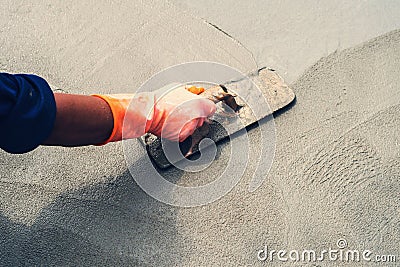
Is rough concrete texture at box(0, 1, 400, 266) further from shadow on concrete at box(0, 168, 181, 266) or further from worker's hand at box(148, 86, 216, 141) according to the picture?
worker's hand at box(148, 86, 216, 141)

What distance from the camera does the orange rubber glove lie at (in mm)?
1322

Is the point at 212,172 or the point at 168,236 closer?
the point at 168,236

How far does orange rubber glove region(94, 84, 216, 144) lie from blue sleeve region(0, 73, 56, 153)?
0.23 metres

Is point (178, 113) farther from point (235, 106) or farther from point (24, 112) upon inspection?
point (24, 112)

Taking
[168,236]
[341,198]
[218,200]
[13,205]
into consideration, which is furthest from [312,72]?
[13,205]

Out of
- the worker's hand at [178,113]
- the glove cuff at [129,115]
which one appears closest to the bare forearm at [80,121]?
the glove cuff at [129,115]

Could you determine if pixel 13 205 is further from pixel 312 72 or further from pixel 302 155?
pixel 312 72

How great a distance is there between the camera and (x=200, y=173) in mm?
1437

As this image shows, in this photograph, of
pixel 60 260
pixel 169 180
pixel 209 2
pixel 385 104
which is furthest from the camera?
pixel 209 2

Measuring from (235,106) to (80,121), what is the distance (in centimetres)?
53

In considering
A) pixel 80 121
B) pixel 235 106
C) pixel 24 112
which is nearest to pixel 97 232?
pixel 80 121

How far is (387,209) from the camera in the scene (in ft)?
4.45

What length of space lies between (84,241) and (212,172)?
1.45 ft

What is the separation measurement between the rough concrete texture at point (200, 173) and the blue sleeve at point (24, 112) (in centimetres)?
32
